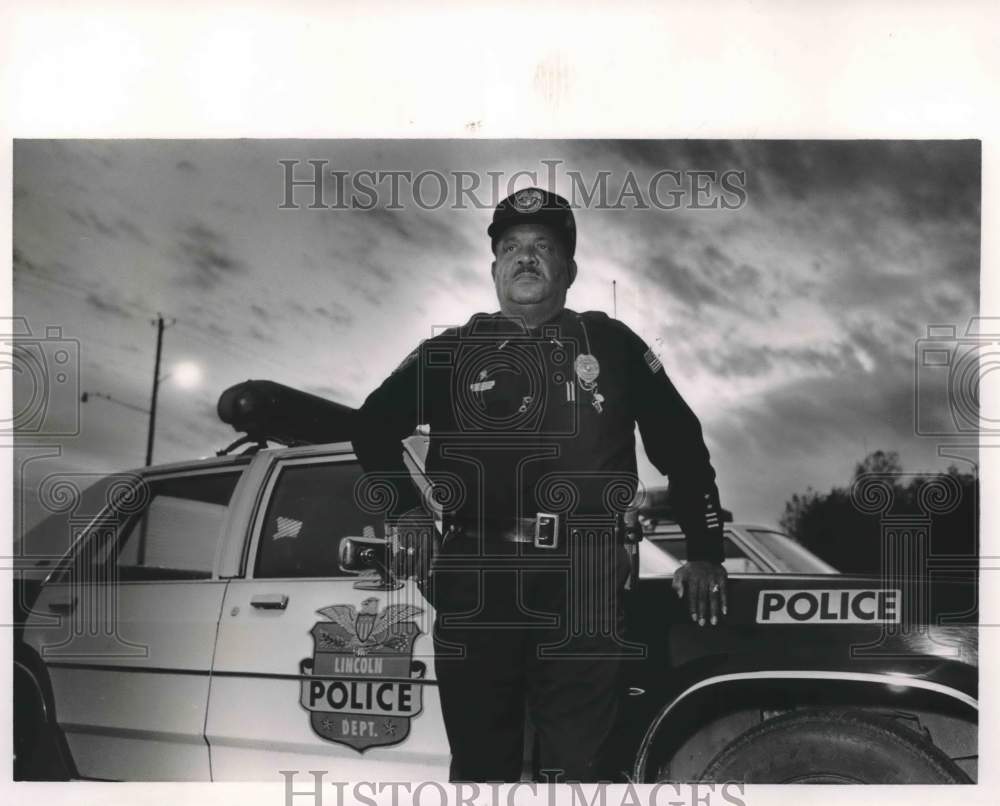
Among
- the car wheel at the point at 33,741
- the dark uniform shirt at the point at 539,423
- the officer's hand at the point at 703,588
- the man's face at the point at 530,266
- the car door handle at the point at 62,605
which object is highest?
the man's face at the point at 530,266

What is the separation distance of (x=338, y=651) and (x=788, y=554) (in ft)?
5.27

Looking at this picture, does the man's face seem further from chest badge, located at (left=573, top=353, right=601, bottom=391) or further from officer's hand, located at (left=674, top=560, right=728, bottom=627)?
officer's hand, located at (left=674, top=560, right=728, bottom=627)

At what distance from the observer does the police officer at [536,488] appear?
3475 millimetres

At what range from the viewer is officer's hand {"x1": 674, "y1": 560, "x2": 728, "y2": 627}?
3338 millimetres

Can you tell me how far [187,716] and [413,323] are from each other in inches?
63.9

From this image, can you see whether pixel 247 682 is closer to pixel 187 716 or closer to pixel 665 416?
pixel 187 716

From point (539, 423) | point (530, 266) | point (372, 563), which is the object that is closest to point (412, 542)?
point (372, 563)

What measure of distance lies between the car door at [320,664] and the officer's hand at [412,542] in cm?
6

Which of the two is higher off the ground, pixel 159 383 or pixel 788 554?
pixel 159 383

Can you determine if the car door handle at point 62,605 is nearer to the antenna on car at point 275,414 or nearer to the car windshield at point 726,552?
the antenna on car at point 275,414

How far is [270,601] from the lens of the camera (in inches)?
136
